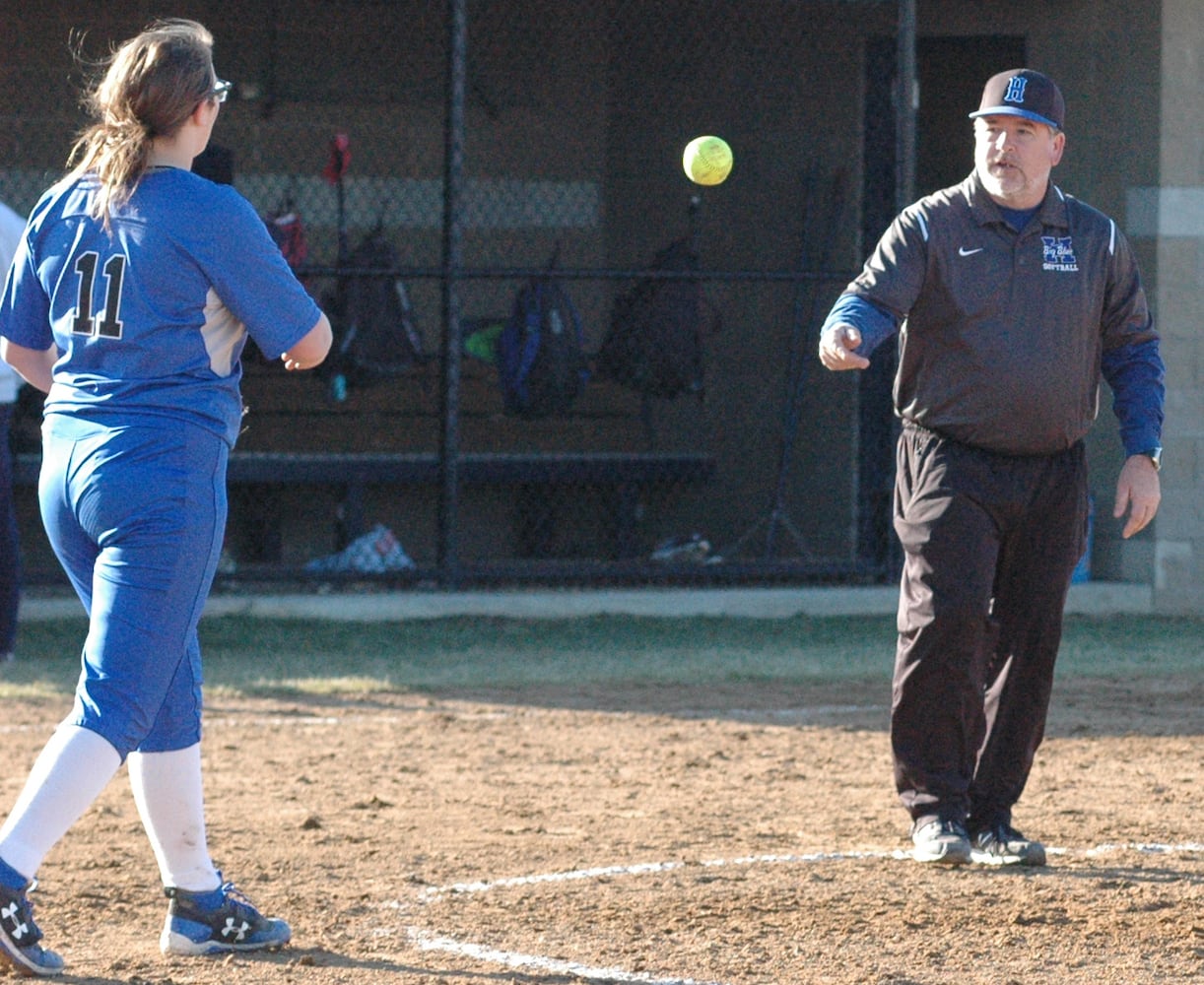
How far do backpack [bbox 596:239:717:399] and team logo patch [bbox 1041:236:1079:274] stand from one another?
676 cm

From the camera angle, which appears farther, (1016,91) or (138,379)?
(1016,91)

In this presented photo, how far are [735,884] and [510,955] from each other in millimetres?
886

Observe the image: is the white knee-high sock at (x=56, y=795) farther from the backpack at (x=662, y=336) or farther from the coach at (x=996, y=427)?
the backpack at (x=662, y=336)

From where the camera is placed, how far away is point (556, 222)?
13.6 metres

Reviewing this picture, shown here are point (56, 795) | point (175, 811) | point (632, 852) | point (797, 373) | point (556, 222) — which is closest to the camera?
point (56, 795)

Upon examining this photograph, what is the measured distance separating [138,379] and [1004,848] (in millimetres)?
2586

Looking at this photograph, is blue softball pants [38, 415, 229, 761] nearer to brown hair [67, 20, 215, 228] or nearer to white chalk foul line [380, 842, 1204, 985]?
brown hair [67, 20, 215, 228]

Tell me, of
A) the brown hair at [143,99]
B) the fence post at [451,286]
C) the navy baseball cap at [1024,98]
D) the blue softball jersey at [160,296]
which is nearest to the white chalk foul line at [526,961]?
the blue softball jersey at [160,296]

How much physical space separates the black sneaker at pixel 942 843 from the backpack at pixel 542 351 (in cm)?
693

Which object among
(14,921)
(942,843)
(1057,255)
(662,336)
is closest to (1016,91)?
(1057,255)

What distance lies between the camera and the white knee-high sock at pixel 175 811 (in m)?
4.07

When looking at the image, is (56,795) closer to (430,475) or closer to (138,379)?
(138,379)

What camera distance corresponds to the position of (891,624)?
1045 cm

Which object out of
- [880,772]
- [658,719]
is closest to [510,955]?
[880,772]
